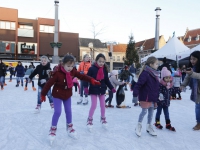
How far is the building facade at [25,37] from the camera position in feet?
92.9

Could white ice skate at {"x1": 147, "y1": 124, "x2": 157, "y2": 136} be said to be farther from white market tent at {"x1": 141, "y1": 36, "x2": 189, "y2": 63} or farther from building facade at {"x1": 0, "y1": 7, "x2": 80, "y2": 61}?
building facade at {"x1": 0, "y1": 7, "x2": 80, "y2": 61}

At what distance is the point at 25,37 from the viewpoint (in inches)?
1172

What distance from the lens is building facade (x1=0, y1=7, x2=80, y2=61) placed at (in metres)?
28.3

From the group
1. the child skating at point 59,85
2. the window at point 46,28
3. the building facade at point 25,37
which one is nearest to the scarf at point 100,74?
the child skating at point 59,85

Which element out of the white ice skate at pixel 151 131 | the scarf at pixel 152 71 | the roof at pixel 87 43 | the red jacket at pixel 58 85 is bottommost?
the white ice skate at pixel 151 131

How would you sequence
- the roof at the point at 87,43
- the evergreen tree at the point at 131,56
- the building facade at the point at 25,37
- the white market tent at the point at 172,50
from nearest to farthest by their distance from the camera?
the white market tent at the point at 172,50
the building facade at the point at 25,37
the evergreen tree at the point at 131,56
the roof at the point at 87,43

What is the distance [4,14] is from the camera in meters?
28.2

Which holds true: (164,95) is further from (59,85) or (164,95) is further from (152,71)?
(59,85)

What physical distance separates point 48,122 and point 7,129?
0.79m

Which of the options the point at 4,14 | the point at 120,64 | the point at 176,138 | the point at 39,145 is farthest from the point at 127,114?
the point at 120,64

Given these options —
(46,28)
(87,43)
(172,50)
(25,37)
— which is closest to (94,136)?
(172,50)

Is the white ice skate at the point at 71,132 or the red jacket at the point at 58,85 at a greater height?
the red jacket at the point at 58,85

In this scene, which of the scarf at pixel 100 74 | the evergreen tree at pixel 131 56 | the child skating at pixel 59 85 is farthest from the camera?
the evergreen tree at pixel 131 56

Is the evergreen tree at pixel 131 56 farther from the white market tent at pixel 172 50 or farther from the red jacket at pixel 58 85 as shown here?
the red jacket at pixel 58 85
